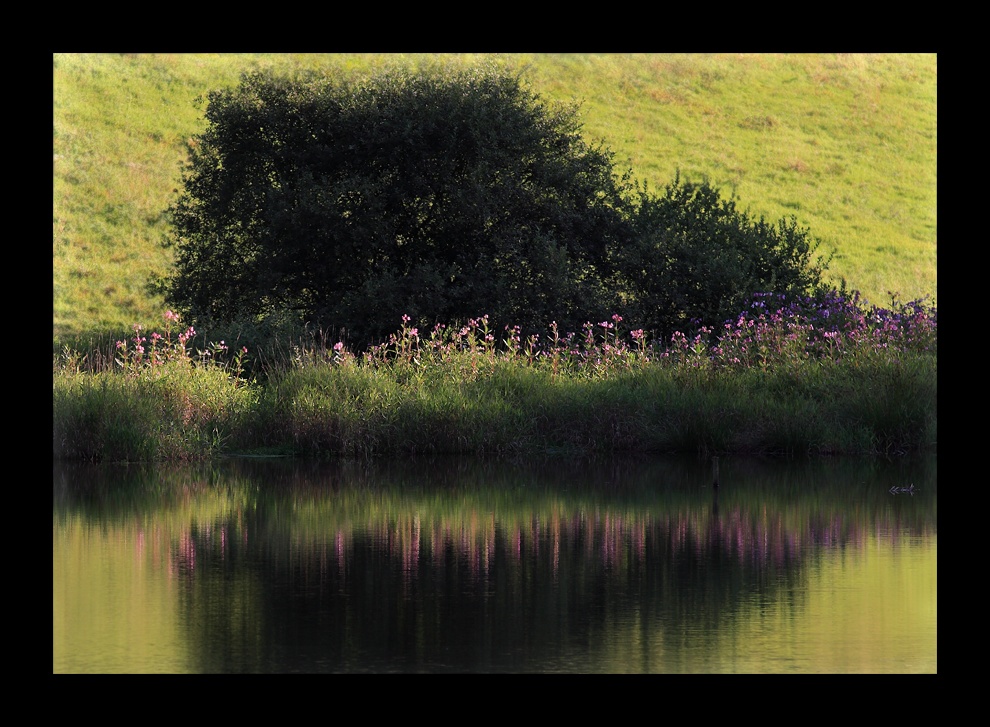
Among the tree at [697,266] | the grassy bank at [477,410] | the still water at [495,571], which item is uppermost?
the tree at [697,266]

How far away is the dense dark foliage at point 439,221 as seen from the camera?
71.8 feet

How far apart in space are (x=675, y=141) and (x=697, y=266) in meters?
22.8

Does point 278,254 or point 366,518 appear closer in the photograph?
point 366,518

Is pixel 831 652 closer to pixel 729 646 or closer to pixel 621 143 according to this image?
pixel 729 646

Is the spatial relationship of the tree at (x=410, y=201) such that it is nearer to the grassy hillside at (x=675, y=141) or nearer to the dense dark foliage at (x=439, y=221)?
the dense dark foliage at (x=439, y=221)

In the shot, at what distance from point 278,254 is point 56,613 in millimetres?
15033

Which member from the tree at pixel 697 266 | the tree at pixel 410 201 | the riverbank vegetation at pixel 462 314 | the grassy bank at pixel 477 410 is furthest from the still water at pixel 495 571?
the tree at pixel 697 266

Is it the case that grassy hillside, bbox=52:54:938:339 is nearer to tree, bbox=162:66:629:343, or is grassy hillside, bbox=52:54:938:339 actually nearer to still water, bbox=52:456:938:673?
tree, bbox=162:66:629:343

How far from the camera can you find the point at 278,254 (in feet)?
73.4

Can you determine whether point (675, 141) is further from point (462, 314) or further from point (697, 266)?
point (462, 314)

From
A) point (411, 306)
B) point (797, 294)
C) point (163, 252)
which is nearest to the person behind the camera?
point (411, 306)

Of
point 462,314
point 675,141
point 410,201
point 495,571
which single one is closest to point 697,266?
point 462,314

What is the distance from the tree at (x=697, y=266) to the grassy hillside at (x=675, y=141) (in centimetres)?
1312
